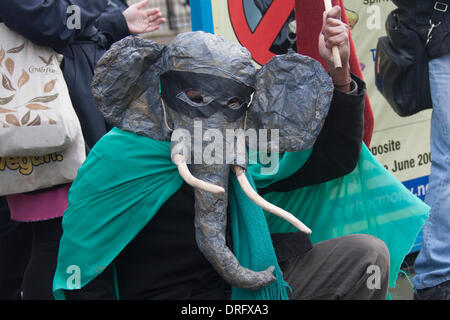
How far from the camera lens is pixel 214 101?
1870mm

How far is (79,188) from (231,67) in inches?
23.9

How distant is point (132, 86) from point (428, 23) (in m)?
1.53

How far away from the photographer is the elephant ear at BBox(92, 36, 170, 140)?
1.93m

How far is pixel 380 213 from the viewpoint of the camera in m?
2.22

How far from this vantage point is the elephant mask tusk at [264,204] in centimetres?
169

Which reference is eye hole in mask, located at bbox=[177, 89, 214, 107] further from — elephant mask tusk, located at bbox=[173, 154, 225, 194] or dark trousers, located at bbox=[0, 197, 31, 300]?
dark trousers, located at bbox=[0, 197, 31, 300]

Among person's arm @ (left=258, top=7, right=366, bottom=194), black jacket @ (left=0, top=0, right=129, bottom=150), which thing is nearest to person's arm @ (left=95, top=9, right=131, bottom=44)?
black jacket @ (left=0, top=0, right=129, bottom=150)

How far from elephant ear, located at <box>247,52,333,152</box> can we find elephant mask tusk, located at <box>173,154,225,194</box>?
300mm

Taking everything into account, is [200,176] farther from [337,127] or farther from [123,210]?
[337,127]

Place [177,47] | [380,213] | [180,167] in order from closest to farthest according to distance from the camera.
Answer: [180,167]
[177,47]
[380,213]

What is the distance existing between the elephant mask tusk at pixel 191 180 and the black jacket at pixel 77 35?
0.84m

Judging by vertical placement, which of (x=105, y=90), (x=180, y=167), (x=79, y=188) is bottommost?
(x=79, y=188)
